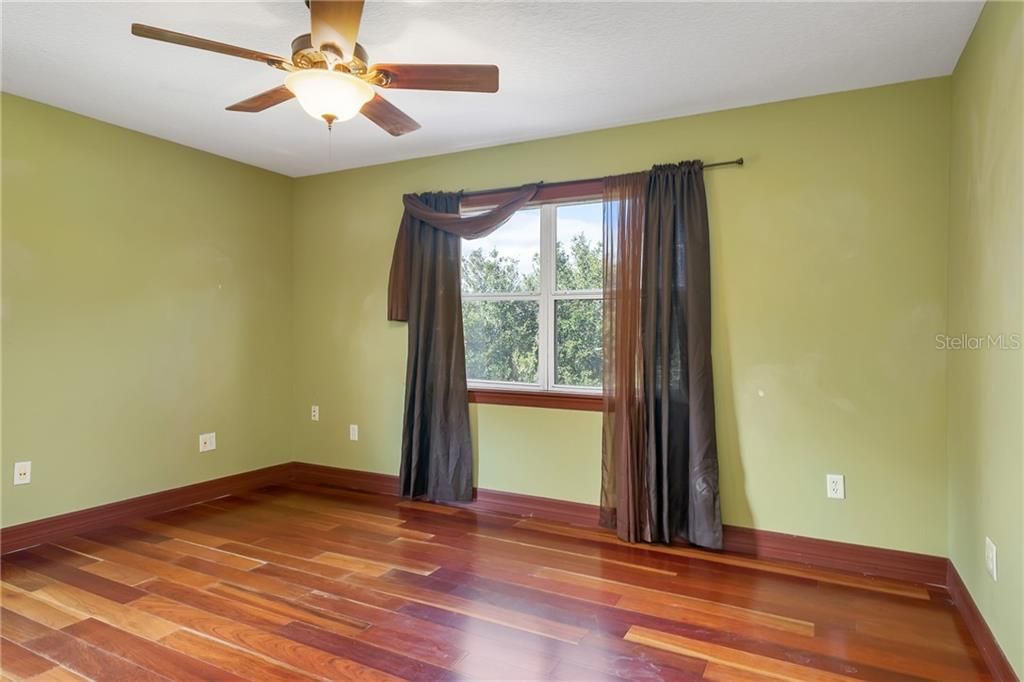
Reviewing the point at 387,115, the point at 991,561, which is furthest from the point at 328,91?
the point at 991,561

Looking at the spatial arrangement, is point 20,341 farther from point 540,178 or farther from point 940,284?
point 940,284

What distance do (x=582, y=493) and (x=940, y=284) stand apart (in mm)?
2128

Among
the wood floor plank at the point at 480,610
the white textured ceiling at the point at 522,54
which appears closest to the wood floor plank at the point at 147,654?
the wood floor plank at the point at 480,610

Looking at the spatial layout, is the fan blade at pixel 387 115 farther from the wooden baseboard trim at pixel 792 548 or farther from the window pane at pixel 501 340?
the wooden baseboard trim at pixel 792 548

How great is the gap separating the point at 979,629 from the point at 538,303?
2.58 m

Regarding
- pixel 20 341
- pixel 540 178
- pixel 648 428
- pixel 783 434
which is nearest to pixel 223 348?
pixel 20 341

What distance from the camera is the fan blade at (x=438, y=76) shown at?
Answer: 1986 millimetres

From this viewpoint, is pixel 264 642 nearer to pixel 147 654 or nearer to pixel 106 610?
pixel 147 654

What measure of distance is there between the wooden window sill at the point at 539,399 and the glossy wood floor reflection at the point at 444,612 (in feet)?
2.47

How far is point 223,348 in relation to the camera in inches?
164

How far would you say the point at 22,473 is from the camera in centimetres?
310

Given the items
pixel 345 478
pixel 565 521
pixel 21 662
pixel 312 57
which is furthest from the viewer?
pixel 345 478

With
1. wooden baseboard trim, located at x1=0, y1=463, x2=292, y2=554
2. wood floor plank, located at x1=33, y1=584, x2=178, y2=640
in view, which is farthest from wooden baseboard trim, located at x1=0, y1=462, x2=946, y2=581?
wood floor plank, located at x1=33, y1=584, x2=178, y2=640

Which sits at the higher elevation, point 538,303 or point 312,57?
point 312,57
